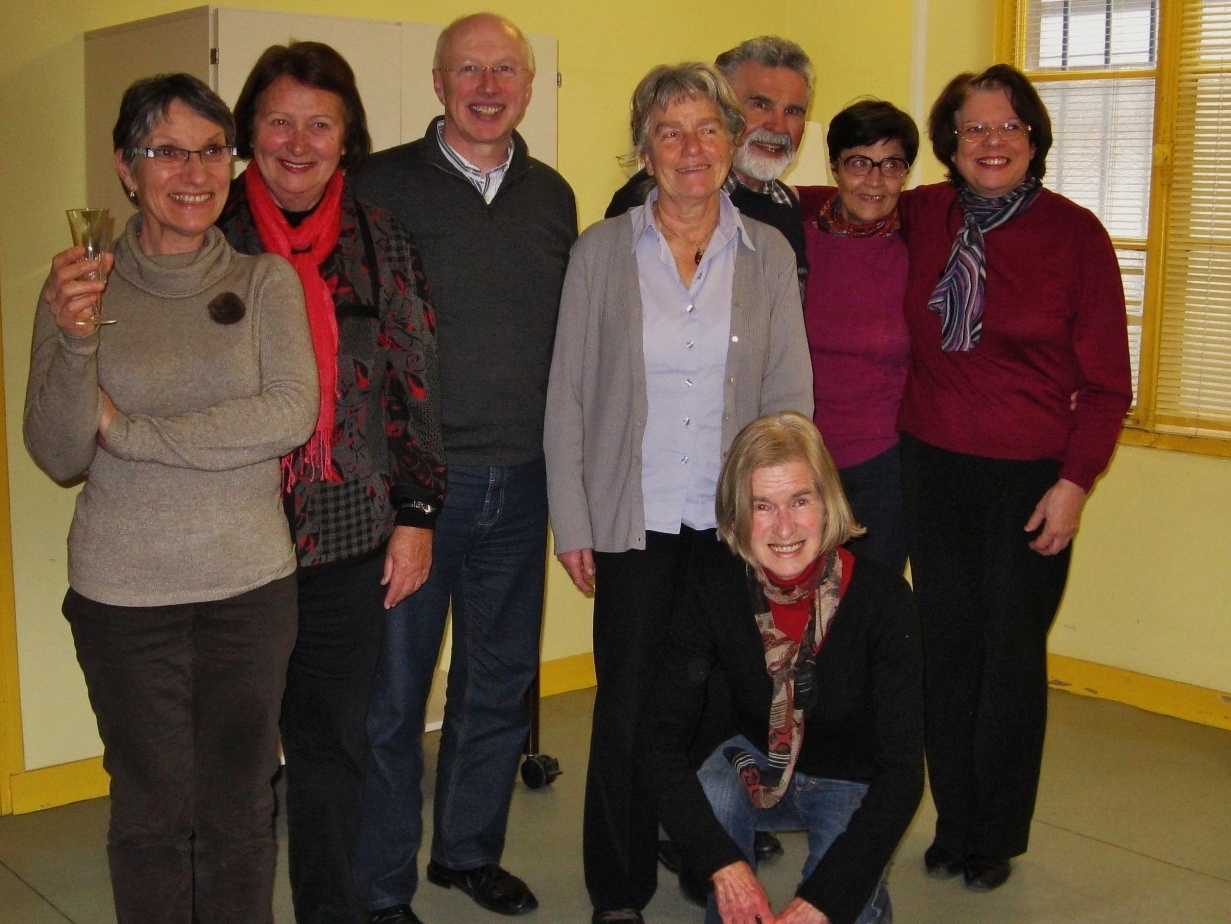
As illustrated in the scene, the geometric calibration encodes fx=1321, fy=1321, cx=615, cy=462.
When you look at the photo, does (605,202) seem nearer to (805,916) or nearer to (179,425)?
(179,425)

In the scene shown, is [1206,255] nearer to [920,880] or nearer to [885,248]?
[885,248]

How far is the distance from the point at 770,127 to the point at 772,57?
0.16m

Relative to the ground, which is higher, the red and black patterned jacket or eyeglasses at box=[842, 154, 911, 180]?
eyeglasses at box=[842, 154, 911, 180]

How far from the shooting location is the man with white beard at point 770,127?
8.83 ft

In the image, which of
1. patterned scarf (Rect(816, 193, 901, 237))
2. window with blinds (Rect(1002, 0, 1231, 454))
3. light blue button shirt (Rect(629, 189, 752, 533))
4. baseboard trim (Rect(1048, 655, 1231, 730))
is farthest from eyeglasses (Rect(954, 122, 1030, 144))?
baseboard trim (Rect(1048, 655, 1231, 730))

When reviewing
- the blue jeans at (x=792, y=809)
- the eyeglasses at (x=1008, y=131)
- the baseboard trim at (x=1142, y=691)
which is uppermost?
the eyeglasses at (x=1008, y=131)

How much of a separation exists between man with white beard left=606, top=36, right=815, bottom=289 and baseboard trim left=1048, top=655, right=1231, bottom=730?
2055mm

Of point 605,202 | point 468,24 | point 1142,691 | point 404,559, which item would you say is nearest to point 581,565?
point 404,559

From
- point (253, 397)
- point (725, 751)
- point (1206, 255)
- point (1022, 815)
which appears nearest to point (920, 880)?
point (1022, 815)

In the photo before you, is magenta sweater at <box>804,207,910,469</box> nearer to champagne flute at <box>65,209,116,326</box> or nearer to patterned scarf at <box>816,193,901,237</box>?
patterned scarf at <box>816,193,901,237</box>

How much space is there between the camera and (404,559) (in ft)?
7.35

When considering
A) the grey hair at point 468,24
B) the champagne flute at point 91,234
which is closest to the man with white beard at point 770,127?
the grey hair at point 468,24

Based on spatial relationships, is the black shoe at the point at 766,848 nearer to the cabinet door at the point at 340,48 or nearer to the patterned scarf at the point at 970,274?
the patterned scarf at the point at 970,274

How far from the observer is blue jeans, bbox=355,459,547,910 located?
2418mm
